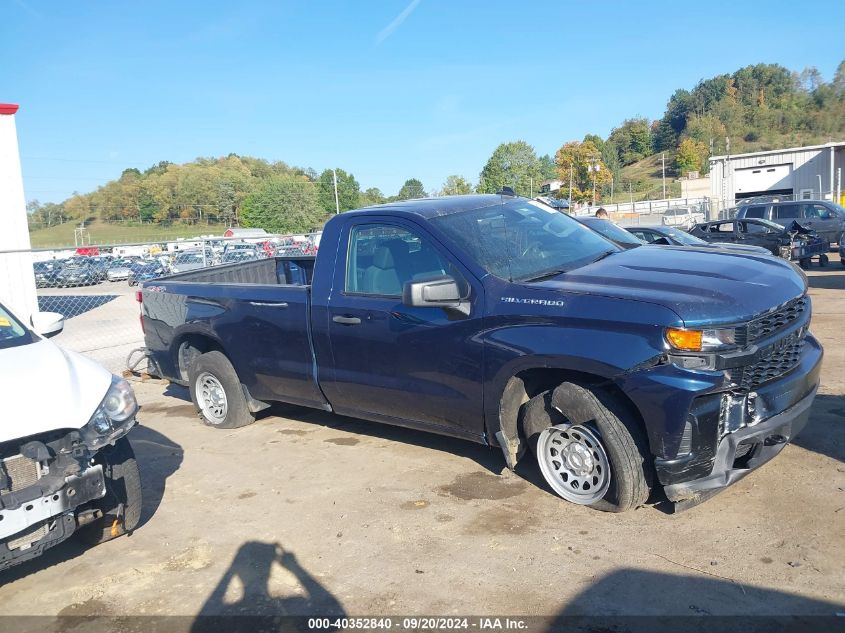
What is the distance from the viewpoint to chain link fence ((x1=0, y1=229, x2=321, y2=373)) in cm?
1061

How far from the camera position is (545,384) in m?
4.40

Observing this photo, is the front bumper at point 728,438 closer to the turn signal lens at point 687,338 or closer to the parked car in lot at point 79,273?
the turn signal lens at point 687,338

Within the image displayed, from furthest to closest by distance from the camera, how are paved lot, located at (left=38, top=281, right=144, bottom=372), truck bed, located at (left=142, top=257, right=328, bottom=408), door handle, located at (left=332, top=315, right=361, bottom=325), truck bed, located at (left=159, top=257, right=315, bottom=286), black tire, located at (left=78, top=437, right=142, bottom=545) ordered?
paved lot, located at (left=38, top=281, right=144, bottom=372), truck bed, located at (left=159, top=257, right=315, bottom=286), truck bed, located at (left=142, top=257, right=328, bottom=408), door handle, located at (left=332, top=315, right=361, bottom=325), black tire, located at (left=78, top=437, right=142, bottom=545)

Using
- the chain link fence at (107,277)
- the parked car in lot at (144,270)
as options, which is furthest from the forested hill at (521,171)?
the chain link fence at (107,277)

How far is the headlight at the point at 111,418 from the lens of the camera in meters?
3.82

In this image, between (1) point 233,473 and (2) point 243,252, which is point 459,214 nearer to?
(1) point 233,473

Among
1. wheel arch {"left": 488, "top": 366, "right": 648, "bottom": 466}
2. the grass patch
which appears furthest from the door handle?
the grass patch

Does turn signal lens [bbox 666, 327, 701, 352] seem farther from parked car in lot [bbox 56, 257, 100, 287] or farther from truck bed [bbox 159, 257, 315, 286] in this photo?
parked car in lot [bbox 56, 257, 100, 287]

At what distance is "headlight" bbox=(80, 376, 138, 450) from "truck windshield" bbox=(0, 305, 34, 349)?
0.71m

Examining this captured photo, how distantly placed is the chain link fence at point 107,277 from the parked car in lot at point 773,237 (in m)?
11.3

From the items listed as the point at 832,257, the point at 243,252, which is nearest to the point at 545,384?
the point at 243,252

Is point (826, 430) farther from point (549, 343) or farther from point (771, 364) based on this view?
point (549, 343)

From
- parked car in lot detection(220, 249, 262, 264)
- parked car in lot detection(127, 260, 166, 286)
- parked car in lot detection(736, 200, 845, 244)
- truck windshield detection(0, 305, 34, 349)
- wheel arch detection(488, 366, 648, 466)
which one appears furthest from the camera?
parked car in lot detection(736, 200, 845, 244)

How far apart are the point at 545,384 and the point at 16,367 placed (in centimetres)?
320
